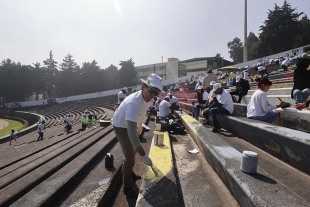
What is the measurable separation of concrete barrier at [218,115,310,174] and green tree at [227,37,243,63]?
73.3m

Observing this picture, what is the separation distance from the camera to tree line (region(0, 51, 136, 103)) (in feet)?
197

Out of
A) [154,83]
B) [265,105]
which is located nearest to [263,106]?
[265,105]

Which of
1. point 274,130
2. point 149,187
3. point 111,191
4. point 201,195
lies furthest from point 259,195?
point 111,191

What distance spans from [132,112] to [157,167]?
1.13 m

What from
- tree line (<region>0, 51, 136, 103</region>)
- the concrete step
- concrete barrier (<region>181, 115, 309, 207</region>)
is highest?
tree line (<region>0, 51, 136, 103</region>)

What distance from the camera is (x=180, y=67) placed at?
6500 cm

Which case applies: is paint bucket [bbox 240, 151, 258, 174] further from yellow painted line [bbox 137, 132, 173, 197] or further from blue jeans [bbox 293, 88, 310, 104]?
blue jeans [bbox 293, 88, 310, 104]

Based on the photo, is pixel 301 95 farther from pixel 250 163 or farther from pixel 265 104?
pixel 250 163

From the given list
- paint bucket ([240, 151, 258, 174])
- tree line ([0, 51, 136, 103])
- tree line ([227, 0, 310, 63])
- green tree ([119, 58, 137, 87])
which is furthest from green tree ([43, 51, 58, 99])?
paint bucket ([240, 151, 258, 174])

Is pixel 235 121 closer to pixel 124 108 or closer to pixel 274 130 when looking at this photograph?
pixel 274 130

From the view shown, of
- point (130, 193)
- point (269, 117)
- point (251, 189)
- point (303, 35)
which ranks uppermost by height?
point (303, 35)

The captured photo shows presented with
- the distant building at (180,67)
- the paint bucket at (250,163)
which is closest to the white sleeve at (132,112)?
the paint bucket at (250,163)

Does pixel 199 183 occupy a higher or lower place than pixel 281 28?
lower

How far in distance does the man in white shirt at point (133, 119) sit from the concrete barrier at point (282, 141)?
1.91 metres
